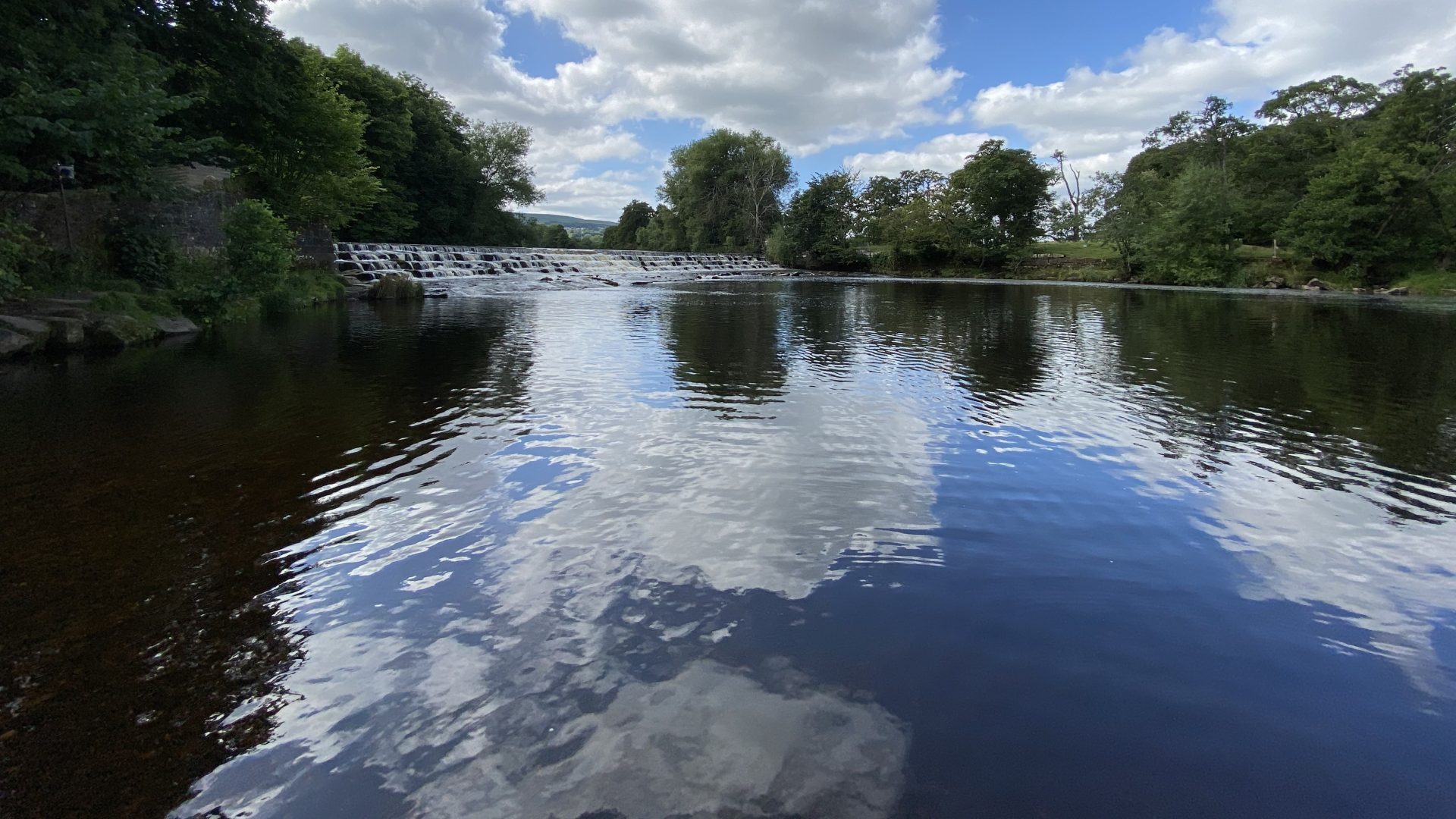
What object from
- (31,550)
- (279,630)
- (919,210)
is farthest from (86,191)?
(919,210)

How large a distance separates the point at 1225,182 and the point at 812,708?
5874 cm

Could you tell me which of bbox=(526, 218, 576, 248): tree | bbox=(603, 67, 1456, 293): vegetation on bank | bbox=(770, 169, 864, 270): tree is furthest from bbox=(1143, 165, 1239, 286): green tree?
bbox=(526, 218, 576, 248): tree

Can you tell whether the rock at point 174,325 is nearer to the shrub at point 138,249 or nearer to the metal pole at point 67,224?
the shrub at point 138,249

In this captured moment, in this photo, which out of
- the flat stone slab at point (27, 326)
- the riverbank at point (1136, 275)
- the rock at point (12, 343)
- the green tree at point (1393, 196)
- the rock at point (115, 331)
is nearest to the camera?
the rock at point (12, 343)

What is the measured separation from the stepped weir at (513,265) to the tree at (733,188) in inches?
1005

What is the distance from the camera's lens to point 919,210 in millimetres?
63406

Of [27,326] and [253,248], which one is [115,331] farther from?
[253,248]

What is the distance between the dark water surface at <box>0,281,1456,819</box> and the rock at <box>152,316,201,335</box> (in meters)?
6.07

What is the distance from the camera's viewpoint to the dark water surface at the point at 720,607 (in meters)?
2.73

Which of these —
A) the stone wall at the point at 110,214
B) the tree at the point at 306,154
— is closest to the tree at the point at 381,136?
the tree at the point at 306,154

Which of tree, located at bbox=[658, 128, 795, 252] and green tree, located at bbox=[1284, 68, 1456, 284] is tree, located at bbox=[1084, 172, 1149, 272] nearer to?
green tree, located at bbox=[1284, 68, 1456, 284]

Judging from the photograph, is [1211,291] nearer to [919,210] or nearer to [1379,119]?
[1379,119]

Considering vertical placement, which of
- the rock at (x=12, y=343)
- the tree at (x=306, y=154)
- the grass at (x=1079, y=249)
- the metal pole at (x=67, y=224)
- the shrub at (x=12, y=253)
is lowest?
the rock at (x=12, y=343)

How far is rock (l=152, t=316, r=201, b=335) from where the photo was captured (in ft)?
49.3
